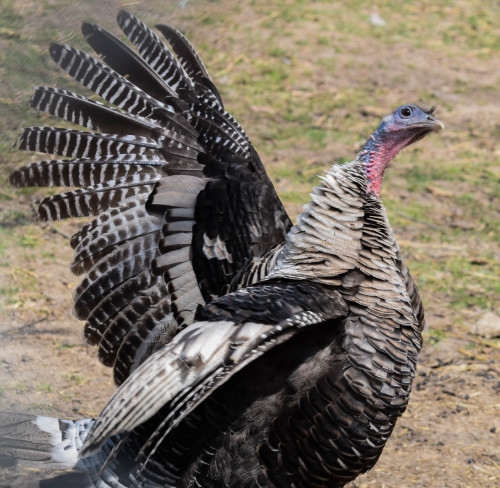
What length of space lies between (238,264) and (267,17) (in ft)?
25.2

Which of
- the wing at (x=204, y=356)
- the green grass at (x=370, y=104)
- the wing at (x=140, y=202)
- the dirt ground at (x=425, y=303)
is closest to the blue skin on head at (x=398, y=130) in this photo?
the wing at (x=140, y=202)

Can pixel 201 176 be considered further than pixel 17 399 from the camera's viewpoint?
No

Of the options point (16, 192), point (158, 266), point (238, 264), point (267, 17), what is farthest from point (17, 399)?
point (267, 17)

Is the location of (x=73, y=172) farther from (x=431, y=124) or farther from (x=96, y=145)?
(x=431, y=124)

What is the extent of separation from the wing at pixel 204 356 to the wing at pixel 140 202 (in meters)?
0.82

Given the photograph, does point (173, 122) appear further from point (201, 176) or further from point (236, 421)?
point (236, 421)

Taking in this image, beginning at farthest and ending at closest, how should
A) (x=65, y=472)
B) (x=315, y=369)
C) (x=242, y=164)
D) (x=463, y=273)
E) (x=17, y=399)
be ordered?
(x=463, y=273) < (x=17, y=399) < (x=242, y=164) < (x=65, y=472) < (x=315, y=369)

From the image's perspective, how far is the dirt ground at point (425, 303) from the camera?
477 centimetres

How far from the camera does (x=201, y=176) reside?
4273mm

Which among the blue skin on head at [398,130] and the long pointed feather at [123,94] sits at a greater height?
the long pointed feather at [123,94]

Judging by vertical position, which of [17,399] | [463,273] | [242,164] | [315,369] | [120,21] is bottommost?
[463,273]

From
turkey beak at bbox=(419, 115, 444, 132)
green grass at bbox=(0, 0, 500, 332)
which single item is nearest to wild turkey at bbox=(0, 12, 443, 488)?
turkey beak at bbox=(419, 115, 444, 132)

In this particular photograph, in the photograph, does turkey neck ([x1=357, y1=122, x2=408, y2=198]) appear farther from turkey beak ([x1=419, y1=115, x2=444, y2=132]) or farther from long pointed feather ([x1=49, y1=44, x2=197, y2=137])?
long pointed feather ([x1=49, y1=44, x2=197, y2=137])

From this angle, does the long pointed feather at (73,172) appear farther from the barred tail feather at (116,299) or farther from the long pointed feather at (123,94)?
the barred tail feather at (116,299)
